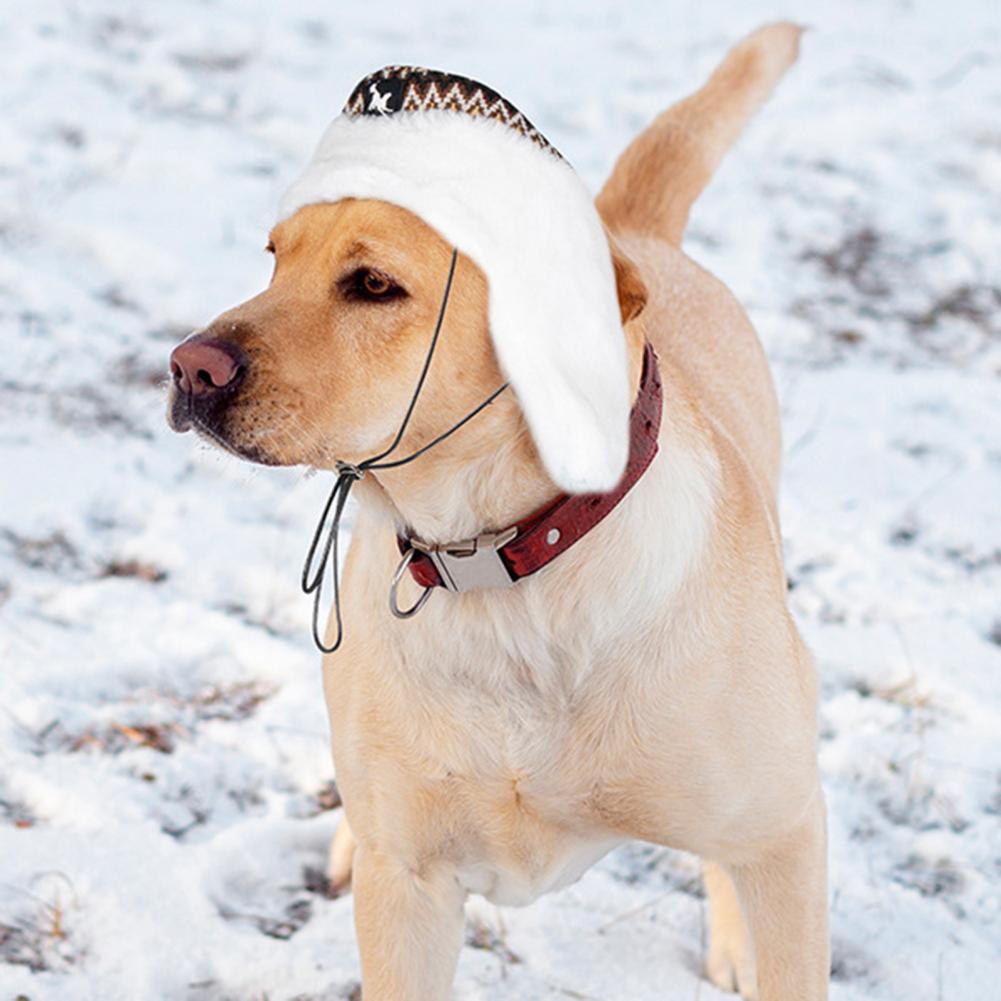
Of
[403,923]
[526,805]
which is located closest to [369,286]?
[526,805]

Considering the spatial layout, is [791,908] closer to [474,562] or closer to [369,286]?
[474,562]

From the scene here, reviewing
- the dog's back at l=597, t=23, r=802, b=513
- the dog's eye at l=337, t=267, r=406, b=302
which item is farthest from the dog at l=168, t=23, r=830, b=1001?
the dog's back at l=597, t=23, r=802, b=513

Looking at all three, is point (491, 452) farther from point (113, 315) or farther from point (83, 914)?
point (113, 315)

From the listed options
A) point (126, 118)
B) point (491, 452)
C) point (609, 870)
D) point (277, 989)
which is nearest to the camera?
point (491, 452)

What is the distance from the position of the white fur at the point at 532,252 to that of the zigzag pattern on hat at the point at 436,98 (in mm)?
16

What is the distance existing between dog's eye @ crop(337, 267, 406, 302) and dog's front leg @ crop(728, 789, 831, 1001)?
978 mm

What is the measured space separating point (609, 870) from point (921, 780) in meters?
0.69

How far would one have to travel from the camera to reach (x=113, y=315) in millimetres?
4445

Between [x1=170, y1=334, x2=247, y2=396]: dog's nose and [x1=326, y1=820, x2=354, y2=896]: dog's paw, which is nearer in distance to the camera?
[x1=170, y1=334, x2=247, y2=396]: dog's nose

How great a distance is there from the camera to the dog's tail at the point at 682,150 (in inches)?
118

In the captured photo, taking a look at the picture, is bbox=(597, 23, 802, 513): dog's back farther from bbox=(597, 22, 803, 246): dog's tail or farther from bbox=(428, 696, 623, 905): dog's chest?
bbox=(428, 696, 623, 905): dog's chest

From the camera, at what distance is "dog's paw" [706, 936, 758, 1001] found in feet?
8.05

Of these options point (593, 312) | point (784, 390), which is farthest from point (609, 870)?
point (784, 390)

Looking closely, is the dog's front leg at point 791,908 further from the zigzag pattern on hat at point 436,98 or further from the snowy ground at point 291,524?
the zigzag pattern on hat at point 436,98
